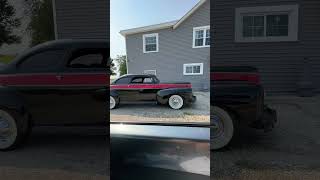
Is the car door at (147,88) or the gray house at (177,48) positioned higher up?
the gray house at (177,48)

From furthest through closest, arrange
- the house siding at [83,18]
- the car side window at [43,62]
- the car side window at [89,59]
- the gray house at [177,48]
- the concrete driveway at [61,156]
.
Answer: the concrete driveway at [61,156], the car side window at [43,62], the car side window at [89,59], the house siding at [83,18], the gray house at [177,48]

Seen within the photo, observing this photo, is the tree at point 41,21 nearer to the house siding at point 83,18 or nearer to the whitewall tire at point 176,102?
the house siding at point 83,18

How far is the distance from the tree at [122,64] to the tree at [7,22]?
2.87ft

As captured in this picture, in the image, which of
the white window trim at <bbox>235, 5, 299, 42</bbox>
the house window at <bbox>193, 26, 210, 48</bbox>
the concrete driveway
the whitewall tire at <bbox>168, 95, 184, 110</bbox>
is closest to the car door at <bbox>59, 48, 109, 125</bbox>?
the concrete driveway

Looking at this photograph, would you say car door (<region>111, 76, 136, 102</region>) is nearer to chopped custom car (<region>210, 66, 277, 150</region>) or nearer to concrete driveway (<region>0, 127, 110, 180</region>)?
concrete driveway (<region>0, 127, 110, 180</region>)

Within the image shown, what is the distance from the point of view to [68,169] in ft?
10.3

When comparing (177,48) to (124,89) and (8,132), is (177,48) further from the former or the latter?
(8,132)

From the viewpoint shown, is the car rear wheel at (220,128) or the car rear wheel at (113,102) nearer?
the car rear wheel at (113,102)

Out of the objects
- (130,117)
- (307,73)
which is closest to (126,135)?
(130,117)

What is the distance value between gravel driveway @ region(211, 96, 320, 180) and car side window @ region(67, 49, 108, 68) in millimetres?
1274

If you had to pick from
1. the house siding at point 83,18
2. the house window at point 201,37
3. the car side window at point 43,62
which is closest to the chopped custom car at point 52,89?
the car side window at point 43,62

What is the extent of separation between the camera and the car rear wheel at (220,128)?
3.02 metres

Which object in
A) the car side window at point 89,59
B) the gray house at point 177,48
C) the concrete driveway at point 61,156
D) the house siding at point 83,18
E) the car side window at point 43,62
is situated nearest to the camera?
the gray house at point 177,48

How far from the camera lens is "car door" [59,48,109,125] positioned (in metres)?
2.81
